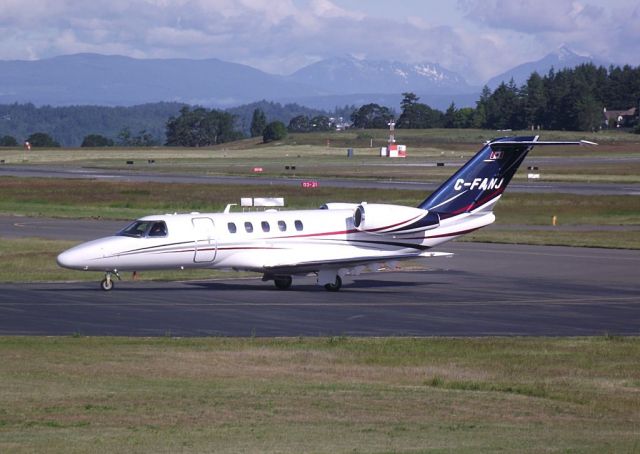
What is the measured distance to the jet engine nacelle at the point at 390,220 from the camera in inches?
1379

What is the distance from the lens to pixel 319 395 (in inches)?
709

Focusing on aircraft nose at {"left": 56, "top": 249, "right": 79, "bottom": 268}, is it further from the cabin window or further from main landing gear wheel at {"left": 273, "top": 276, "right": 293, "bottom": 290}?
main landing gear wheel at {"left": 273, "top": 276, "right": 293, "bottom": 290}

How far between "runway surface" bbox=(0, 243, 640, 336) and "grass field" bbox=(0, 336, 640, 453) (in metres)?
2.11

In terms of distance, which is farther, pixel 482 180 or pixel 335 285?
pixel 482 180

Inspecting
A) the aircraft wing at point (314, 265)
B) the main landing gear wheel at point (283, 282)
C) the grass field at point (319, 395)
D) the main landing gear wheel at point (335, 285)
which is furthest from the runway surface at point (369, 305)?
the grass field at point (319, 395)

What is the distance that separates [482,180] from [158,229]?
10632mm

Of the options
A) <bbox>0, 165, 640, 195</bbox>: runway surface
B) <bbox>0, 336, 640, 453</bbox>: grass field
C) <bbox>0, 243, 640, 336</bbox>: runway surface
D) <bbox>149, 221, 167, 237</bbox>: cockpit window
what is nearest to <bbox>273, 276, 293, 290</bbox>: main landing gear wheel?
<bbox>0, 243, 640, 336</bbox>: runway surface

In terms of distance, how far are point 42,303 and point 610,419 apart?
1826cm

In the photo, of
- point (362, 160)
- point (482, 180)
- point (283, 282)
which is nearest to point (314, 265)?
point (283, 282)

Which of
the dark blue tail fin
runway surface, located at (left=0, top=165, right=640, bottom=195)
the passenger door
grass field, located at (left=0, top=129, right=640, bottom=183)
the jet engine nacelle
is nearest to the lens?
the passenger door

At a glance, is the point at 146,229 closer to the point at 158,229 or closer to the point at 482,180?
the point at 158,229

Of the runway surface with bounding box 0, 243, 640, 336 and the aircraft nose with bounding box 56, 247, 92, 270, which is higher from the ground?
the aircraft nose with bounding box 56, 247, 92, 270

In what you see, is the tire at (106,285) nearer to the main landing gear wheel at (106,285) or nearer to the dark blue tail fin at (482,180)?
the main landing gear wheel at (106,285)

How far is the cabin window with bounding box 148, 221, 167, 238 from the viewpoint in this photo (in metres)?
33.3
